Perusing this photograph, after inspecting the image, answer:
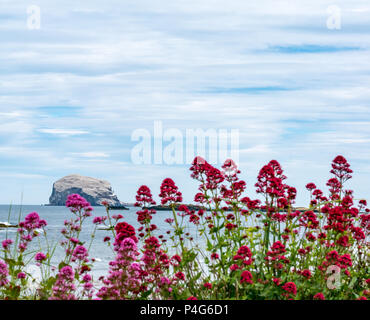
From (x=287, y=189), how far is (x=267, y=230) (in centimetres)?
69

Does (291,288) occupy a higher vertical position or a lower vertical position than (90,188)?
lower

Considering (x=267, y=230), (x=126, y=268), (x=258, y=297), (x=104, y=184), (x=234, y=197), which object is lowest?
(x=258, y=297)

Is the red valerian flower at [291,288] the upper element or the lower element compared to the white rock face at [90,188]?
lower

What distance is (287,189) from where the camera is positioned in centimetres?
548

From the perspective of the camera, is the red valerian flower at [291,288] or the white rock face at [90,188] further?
the white rock face at [90,188]

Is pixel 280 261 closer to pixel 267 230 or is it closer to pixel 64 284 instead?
pixel 267 230

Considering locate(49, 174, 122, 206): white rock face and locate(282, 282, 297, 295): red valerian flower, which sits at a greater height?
locate(49, 174, 122, 206): white rock face

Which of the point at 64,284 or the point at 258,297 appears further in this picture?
the point at 258,297

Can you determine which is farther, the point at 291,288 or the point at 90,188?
the point at 90,188

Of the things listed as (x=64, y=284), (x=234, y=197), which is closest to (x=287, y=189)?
(x=234, y=197)

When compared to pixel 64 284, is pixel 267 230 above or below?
above

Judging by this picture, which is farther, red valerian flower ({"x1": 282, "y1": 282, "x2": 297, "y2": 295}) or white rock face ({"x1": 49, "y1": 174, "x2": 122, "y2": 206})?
white rock face ({"x1": 49, "y1": 174, "x2": 122, "y2": 206})

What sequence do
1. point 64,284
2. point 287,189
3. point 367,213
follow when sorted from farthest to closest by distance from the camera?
point 367,213
point 287,189
point 64,284
